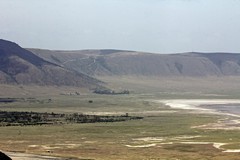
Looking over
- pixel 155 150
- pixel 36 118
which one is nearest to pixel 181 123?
pixel 36 118

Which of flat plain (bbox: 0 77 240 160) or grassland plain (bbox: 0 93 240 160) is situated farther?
flat plain (bbox: 0 77 240 160)

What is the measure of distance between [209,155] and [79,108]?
105m

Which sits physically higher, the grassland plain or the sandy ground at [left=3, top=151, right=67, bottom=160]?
the grassland plain

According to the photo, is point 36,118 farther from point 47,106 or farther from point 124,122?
point 47,106

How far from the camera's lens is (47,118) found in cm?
14638

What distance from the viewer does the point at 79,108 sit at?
18425 centimetres

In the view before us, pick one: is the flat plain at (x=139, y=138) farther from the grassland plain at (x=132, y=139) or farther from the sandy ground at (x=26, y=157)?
the sandy ground at (x=26, y=157)

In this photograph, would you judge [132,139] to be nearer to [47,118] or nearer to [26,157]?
[26,157]

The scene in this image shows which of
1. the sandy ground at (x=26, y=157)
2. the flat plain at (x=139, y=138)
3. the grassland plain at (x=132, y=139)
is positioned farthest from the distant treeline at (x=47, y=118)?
the sandy ground at (x=26, y=157)

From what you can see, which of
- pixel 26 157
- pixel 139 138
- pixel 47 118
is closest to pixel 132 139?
pixel 139 138

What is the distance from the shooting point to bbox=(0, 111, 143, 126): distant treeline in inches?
5354

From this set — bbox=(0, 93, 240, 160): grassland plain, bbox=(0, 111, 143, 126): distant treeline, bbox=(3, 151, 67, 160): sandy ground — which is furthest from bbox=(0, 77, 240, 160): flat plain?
bbox=(0, 111, 143, 126): distant treeline

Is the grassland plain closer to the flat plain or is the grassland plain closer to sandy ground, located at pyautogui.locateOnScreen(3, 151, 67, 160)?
the flat plain

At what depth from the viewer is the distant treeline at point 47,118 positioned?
136 m
